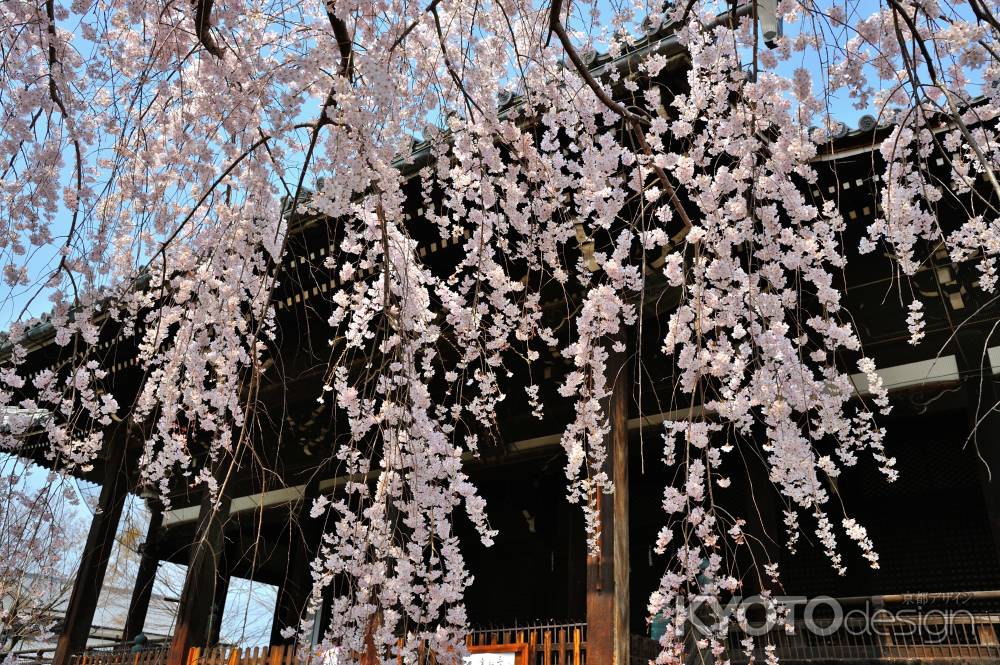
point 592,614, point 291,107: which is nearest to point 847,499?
point 592,614

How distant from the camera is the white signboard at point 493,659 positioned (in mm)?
5133

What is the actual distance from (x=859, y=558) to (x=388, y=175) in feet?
18.4

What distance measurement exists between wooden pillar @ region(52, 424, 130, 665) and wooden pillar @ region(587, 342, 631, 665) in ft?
13.7

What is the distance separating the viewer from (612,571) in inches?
180

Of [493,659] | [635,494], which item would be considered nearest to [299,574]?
[635,494]

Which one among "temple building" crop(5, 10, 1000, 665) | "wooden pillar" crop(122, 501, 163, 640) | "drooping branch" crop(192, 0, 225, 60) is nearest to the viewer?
"drooping branch" crop(192, 0, 225, 60)

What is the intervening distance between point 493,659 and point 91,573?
432 cm

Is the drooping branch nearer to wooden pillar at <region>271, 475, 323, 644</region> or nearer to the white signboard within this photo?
the white signboard

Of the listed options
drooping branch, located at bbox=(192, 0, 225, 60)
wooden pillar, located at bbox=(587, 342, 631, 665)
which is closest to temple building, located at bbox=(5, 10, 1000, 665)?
wooden pillar, located at bbox=(587, 342, 631, 665)

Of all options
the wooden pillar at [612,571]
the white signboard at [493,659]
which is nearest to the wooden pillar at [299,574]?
the white signboard at [493,659]

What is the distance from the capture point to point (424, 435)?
409cm

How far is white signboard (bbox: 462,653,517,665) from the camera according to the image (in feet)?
16.8

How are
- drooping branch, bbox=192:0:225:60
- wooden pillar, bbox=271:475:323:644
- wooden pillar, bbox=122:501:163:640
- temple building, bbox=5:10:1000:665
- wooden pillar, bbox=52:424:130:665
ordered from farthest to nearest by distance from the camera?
wooden pillar, bbox=271:475:323:644 < wooden pillar, bbox=122:501:163:640 < wooden pillar, bbox=52:424:130:665 < temple building, bbox=5:10:1000:665 < drooping branch, bbox=192:0:225:60

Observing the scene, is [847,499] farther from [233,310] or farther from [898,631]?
[233,310]
